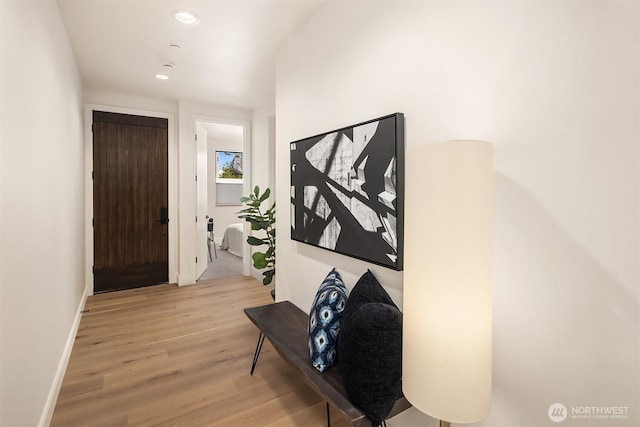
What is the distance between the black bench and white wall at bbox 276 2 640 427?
41cm

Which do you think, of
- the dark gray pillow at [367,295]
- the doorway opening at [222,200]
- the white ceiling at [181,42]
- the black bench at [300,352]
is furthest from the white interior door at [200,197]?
the dark gray pillow at [367,295]

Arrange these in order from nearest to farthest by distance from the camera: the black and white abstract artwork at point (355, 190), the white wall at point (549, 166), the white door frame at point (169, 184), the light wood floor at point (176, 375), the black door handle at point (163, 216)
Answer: the white wall at point (549, 166) → the black and white abstract artwork at point (355, 190) → the light wood floor at point (176, 375) → the white door frame at point (169, 184) → the black door handle at point (163, 216)

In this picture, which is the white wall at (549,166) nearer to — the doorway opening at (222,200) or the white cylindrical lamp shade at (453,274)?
the white cylindrical lamp shade at (453,274)

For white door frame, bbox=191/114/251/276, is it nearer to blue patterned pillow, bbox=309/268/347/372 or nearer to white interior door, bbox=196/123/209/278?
white interior door, bbox=196/123/209/278

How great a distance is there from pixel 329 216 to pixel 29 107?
167cm

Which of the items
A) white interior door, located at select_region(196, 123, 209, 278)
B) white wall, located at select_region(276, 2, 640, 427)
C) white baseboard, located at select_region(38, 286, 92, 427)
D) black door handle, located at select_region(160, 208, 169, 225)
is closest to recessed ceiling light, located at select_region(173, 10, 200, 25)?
white wall, located at select_region(276, 2, 640, 427)

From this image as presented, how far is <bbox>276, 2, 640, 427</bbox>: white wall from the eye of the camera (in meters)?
0.91

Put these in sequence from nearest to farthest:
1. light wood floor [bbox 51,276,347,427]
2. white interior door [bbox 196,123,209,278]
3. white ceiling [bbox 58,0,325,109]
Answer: light wood floor [bbox 51,276,347,427]
white ceiling [bbox 58,0,325,109]
white interior door [bbox 196,123,209,278]

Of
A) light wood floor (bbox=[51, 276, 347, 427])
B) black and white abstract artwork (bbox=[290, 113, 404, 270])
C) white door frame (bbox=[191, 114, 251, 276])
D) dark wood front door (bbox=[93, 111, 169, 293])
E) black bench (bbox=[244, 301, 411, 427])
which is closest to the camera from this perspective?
black bench (bbox=[244, 301, 411, 427])

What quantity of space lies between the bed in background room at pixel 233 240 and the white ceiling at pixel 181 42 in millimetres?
3076

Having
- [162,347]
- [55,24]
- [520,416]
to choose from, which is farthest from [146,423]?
[55,24]

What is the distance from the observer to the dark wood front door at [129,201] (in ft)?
13.8

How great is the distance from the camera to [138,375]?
238 cm

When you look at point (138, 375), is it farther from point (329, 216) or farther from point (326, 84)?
point (326, 84)
